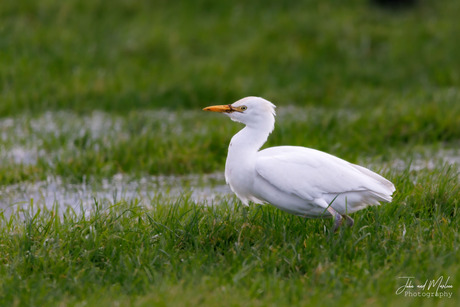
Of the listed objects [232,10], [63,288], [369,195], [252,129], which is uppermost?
[232,10]

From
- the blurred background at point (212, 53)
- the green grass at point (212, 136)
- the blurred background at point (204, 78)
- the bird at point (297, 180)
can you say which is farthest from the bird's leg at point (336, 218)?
the blurred background at point (212, 53)

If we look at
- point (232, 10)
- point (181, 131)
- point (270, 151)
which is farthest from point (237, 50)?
point (270, 151)

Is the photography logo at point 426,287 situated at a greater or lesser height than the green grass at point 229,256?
lesser

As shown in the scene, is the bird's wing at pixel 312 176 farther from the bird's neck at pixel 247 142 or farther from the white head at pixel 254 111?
the white head at pixel 254 111

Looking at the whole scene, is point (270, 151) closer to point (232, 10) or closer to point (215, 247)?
point (215, 247)

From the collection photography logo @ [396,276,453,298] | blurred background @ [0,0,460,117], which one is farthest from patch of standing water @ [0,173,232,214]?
blurred background @ [0,0,460,117]

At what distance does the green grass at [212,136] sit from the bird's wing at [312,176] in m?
0.28

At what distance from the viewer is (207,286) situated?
156 inches

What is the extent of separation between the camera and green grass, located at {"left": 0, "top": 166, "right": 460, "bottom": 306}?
392 cm

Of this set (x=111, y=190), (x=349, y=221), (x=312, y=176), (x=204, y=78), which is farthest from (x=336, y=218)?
(x=204, y=78)

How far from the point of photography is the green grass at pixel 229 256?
3.92 meters

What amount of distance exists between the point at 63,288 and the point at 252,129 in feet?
6.00

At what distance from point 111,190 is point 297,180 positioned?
2662 mm

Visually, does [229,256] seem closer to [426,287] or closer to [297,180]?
[297,180]
